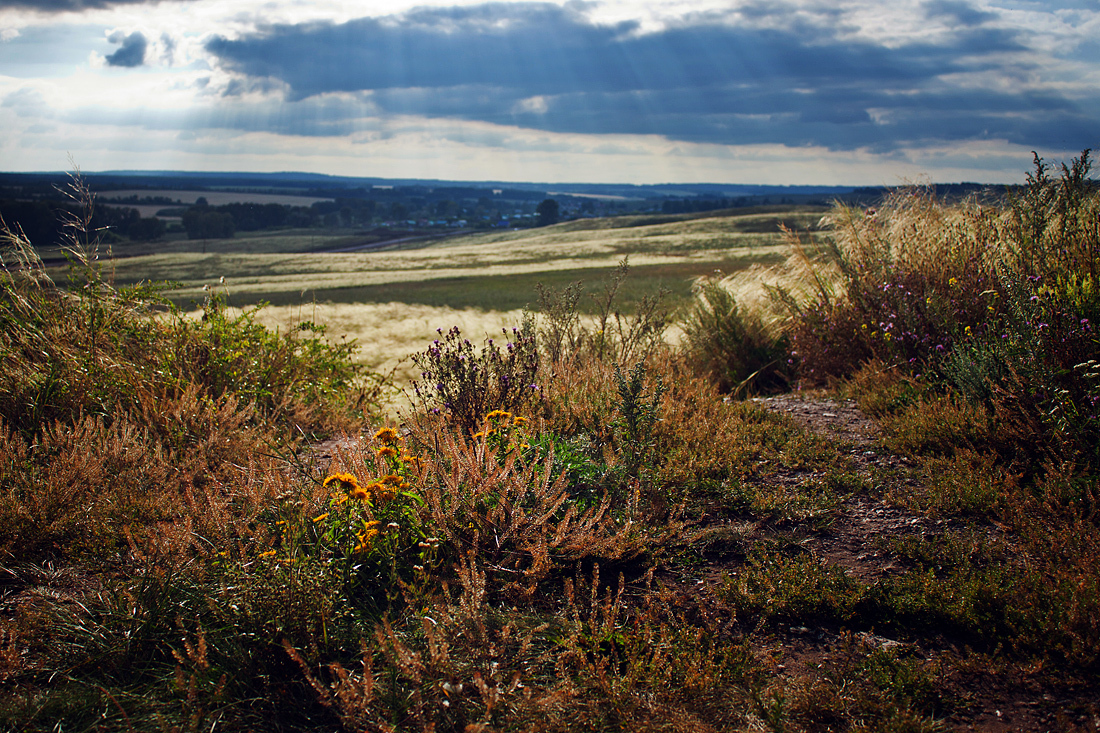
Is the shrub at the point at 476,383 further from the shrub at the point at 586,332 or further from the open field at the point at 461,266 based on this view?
the open field at the point at 461,266

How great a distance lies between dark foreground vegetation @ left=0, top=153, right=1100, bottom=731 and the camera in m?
2.24

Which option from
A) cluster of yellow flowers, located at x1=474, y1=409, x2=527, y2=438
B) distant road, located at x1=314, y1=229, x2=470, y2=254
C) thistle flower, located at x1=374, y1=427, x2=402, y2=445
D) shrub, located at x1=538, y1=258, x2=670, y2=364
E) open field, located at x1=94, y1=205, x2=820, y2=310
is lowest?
cluster of yellow flowers, located at x1=474, y1=409, x2=527, y2=438

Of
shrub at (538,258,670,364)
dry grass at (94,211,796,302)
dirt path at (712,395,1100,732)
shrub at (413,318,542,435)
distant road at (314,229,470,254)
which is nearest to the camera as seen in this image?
dirt path at (712,395,1100,732)

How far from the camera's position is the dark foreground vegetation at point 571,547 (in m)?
2.24

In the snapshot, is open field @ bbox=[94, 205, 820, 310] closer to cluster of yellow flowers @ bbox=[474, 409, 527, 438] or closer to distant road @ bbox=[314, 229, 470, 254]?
distant road @ bbox=[314, 229, 470, 254]

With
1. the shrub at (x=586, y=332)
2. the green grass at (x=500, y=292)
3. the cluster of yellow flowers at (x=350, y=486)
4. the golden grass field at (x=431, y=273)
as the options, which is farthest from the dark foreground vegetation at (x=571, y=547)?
the green grass at (x=500, y=292)

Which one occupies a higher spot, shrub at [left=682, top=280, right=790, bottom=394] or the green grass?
the green grass

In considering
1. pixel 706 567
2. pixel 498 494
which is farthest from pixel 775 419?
pixel 498 494

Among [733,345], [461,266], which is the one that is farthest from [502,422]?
[461,266]

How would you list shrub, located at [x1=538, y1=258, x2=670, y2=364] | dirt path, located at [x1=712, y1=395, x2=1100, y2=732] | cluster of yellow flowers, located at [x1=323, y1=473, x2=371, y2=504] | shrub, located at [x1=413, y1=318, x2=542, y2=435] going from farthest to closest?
shrub, located at [x1=538, y1=258, x2=670, y2=364] → shrub, located at [x1=413, y1=318, x2=542, y2=435] → cluster of yellow flowers, located at [x1=323, y1=473, x2=371, y2=504] → dirt path, located at [x1=712, y1=395, x2=1100, y2=732]

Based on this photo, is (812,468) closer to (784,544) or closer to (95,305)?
(784,544)

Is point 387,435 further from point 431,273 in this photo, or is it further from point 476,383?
point 431,273

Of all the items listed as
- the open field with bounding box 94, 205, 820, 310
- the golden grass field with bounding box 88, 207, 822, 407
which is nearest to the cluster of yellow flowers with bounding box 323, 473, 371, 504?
the golden grass field with bounding box 88, 207, 822, 407

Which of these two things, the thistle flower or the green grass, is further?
the green grass
